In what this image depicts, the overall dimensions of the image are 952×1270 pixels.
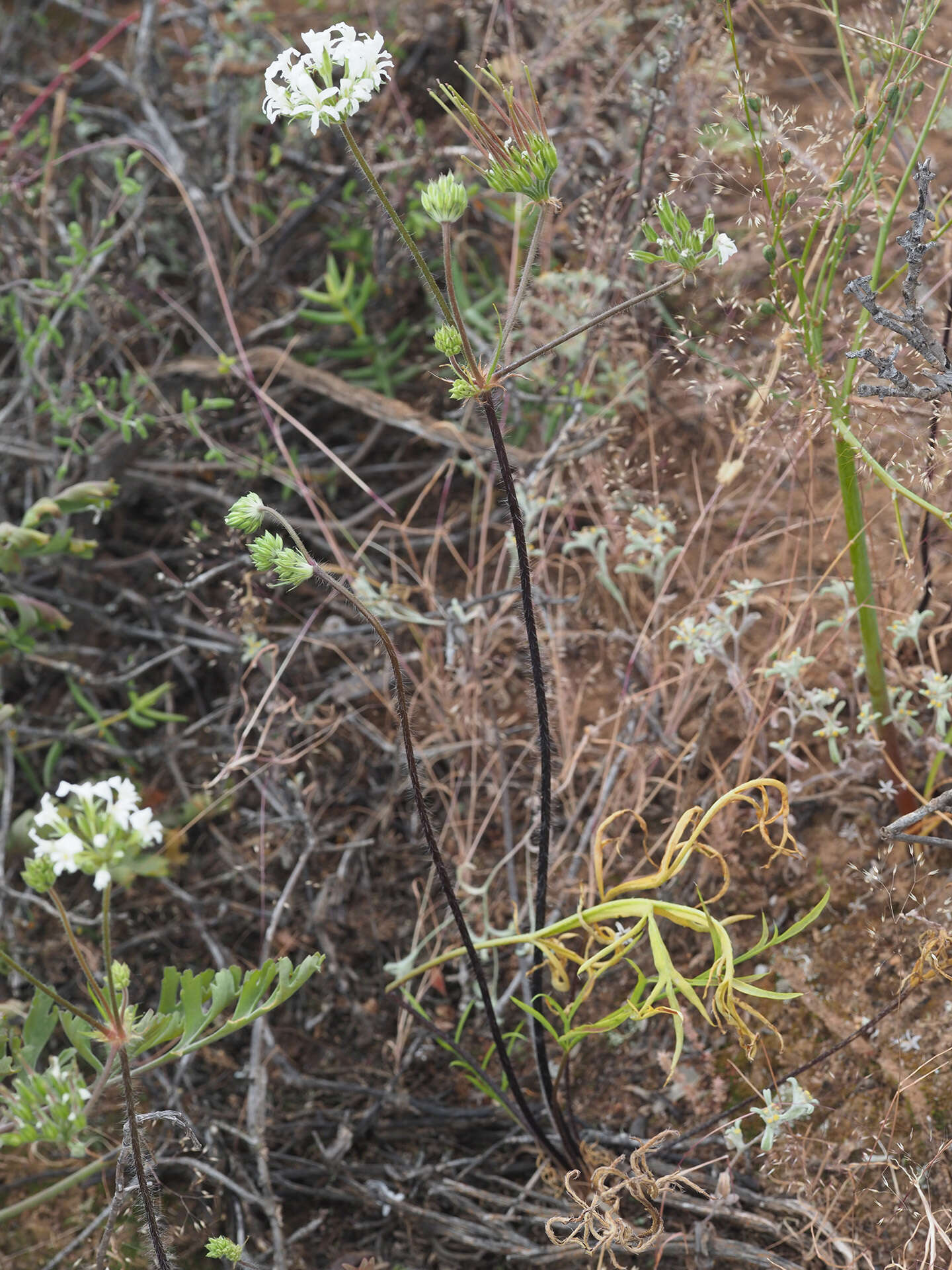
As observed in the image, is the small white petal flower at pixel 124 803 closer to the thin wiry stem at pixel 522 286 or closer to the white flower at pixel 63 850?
the white flower at pixel 63 850

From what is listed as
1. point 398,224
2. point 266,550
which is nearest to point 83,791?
point 266,550

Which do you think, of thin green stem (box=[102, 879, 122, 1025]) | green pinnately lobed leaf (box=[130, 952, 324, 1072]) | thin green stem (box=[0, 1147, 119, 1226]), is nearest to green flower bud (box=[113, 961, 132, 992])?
thin green stem (box=[102, 879, 122, 1025])

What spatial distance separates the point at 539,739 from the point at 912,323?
745 mm

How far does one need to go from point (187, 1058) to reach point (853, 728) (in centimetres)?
136

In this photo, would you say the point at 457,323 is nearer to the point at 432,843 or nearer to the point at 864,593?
the point at 432,843

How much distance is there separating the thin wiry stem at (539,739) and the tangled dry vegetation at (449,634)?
8 centimetres

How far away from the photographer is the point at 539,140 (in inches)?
47.8

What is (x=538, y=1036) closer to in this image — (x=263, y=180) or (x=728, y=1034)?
(x=728, y=1034)

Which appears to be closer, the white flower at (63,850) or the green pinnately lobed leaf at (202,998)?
the white flower at (63,850)

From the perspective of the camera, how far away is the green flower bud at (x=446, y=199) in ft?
4.18

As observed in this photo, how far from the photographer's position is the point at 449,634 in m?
2.13

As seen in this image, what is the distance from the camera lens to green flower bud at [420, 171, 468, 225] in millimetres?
1273

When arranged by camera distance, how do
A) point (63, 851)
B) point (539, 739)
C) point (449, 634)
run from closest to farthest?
point (63, 851) < point (539, 739) < point (449, 634)

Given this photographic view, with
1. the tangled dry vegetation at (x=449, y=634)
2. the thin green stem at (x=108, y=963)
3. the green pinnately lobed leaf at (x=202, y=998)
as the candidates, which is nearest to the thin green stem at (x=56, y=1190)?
the tangled dry vegetation at (x=449, y=634)
